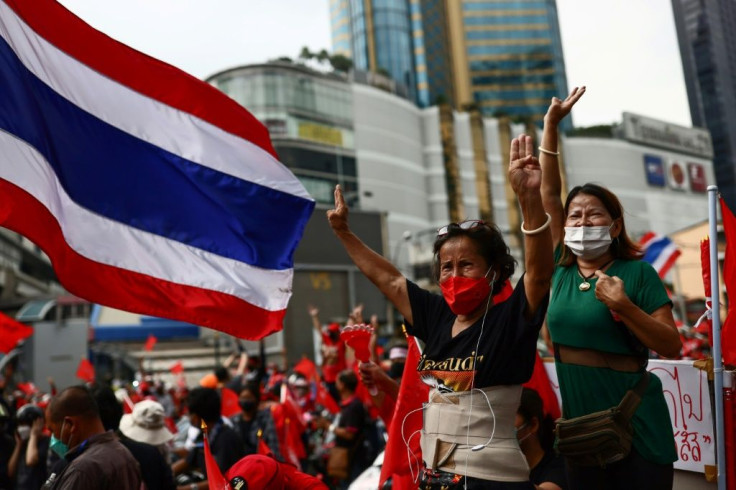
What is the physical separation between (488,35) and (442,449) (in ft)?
331

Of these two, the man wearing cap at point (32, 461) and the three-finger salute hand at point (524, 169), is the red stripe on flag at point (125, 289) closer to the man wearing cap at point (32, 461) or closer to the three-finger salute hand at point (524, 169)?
the three-finger salute hand at point (524, 169)

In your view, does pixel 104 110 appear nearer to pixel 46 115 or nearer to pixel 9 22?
pixel 46 115

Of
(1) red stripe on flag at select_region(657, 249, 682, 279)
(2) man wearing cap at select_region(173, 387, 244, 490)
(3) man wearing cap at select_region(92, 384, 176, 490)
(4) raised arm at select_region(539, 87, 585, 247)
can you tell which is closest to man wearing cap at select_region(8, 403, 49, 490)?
(2) man wearing cap at select_region(173, 387, 244, 490)

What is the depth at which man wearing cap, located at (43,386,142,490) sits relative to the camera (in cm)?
333

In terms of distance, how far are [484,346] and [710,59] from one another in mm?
3854

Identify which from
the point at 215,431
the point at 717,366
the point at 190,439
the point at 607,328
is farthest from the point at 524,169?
the point at 190,439

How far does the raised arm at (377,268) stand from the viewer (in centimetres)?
304

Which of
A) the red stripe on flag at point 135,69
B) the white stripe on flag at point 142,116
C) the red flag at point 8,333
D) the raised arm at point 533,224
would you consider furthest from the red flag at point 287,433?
the raised arm at point 533,224

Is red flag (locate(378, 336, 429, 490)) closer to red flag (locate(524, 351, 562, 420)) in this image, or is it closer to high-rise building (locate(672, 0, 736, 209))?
red flag (locate(524, 351, 562, 420))

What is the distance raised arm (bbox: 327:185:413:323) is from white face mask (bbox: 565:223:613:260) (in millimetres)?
780

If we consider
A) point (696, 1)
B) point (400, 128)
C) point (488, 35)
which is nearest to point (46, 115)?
point (696, 1)

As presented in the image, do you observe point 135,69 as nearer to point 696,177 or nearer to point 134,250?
point 134,250

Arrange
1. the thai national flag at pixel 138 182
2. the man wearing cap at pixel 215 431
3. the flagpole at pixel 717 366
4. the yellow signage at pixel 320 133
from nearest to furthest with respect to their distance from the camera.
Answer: the flagpole at pixel 717 366, the thai national flag at pixel 138 182, the man wearing cap at pixel 215 431, the yellow signage at pixel 320 133

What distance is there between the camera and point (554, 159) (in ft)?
10.8
